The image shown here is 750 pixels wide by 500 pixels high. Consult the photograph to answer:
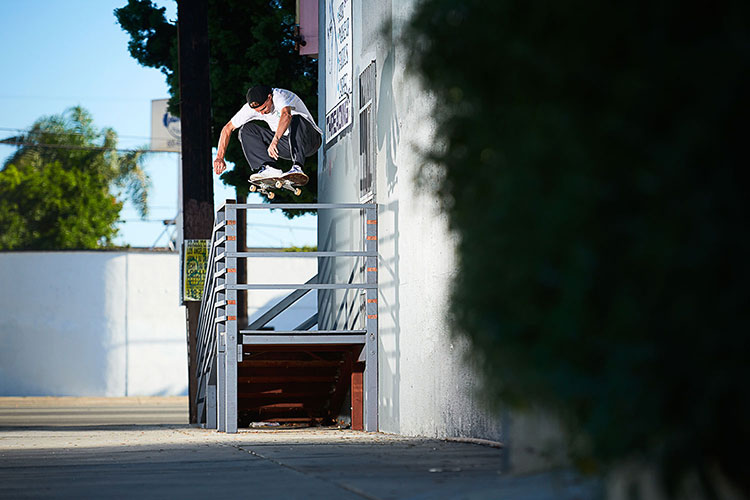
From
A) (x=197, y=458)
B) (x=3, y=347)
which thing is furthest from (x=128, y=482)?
(x=3, y=347)

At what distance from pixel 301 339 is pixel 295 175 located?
213 cm

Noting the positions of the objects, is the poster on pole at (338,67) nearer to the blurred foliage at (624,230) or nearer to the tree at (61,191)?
the blurred foliage at (624,230)

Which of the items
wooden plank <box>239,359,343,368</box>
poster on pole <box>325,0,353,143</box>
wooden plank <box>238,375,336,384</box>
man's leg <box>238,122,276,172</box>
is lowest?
wooden plank <box>238,375,336,384</box>

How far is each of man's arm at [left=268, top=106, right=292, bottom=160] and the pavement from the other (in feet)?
11.0

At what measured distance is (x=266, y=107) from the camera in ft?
41.5

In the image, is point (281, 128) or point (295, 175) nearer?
point (281, 128)

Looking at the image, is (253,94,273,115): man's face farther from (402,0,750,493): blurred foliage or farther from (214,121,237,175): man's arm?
(402,0,750,493): blurred foliage

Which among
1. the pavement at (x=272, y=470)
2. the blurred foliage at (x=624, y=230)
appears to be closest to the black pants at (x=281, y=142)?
the pavement at (x=272, y=470)

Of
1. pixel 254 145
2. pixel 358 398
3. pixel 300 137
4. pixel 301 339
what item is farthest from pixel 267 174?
pixel 358 398

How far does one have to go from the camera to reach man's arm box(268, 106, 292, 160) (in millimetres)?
12039

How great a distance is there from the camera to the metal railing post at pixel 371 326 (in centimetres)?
1108

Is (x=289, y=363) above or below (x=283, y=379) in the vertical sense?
above

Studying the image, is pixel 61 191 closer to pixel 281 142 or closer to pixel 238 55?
pixel 238 55

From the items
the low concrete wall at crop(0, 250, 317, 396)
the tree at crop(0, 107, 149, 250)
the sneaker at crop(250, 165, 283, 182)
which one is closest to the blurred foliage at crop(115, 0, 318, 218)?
the sneaker at crop(250, 165, 283, 182)
